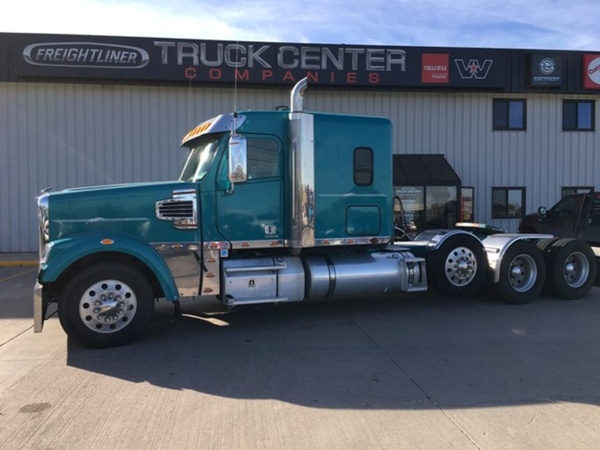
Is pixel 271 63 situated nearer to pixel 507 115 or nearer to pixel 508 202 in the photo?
pixel 507 115

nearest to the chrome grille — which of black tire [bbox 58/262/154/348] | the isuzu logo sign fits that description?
black tire [bbox 58/262/154/348]

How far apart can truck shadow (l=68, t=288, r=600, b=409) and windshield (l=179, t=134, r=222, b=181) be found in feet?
6.93

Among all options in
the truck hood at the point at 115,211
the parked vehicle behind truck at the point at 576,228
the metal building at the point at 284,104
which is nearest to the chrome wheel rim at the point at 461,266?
the parked vehicle behind truck at the point at 576,228

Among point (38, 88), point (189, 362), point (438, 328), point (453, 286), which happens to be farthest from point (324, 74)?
point (189, 362)

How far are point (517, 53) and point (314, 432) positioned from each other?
1768 centimetres

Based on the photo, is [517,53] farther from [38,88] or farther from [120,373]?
[120,373]

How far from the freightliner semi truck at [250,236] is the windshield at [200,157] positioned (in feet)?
0.08

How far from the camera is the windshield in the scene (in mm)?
6539

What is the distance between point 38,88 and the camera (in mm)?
16125

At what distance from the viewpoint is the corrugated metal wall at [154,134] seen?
16203 millimetres

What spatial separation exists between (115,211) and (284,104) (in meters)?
11.9

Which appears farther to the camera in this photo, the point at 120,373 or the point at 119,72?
the point at 119,72

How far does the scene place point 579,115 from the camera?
61.2 ft

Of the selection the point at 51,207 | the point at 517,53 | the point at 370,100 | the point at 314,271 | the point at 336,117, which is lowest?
the point at 314,271
